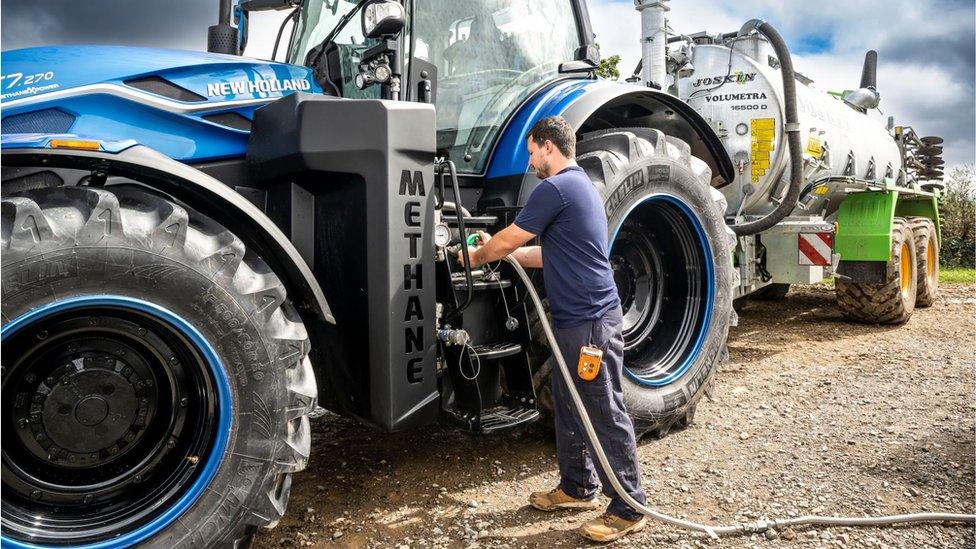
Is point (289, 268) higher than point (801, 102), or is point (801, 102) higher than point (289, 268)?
point (801, 102)

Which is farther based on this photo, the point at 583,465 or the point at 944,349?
the point at 944,349

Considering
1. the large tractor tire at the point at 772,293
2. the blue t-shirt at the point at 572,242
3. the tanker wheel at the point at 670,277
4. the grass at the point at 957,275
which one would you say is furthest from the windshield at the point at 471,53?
the grass at the point at 957,275

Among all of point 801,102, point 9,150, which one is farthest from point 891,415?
point 9,150

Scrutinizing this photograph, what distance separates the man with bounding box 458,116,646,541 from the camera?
319cm

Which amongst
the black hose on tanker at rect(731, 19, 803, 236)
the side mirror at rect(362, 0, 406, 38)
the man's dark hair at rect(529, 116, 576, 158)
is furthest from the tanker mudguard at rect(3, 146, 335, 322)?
the black hose on tanker at rect(731, 19, 803, 236)

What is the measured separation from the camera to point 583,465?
3.35 meters

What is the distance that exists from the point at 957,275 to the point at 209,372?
16538mm

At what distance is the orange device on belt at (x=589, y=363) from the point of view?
10.2 ft

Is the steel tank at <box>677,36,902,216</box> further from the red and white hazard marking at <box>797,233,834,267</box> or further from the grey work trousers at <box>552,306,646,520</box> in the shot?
the grey work trousers at <box>552,306,646,520</box>

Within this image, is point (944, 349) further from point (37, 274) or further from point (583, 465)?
point (37, 274)

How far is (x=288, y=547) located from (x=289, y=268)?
115cm

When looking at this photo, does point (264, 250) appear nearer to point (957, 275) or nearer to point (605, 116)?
point (605, 116)

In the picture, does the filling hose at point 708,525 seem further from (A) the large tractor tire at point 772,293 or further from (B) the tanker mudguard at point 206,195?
(A) the large tractor tire at point 772,293

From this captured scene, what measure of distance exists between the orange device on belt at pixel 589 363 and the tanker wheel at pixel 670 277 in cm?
95
